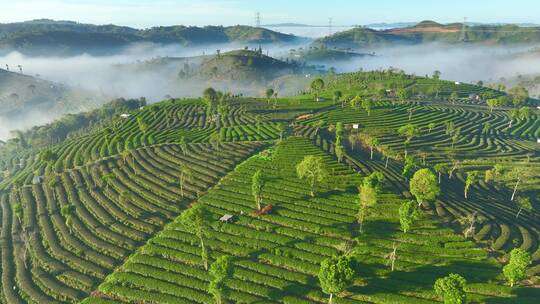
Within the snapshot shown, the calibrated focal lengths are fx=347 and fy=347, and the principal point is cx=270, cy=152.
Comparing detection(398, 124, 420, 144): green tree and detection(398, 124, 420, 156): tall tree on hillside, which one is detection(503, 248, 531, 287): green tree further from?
detection(398, 124, 420, 144): green tree

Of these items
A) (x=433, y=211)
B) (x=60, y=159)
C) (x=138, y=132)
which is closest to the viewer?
(x=433, y=211)

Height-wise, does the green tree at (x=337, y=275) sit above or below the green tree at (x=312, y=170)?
below

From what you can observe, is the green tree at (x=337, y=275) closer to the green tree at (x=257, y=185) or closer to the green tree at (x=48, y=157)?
the green tree at (x=257, y=185)

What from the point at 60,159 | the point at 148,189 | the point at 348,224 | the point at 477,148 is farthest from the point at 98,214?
the point at 477,148

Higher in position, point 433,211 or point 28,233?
point 433,211

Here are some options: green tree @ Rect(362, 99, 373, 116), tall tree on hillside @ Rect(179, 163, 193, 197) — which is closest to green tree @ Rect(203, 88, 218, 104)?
green tree @ Rect(362, 99, 373, 116)

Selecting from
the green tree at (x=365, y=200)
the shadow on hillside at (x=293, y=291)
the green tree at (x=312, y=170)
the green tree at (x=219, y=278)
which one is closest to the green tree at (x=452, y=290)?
the shadow on hillside at (x=293, y=291)

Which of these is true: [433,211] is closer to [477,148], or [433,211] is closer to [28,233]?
[477,148]

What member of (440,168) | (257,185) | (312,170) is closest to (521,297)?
(312,170)
